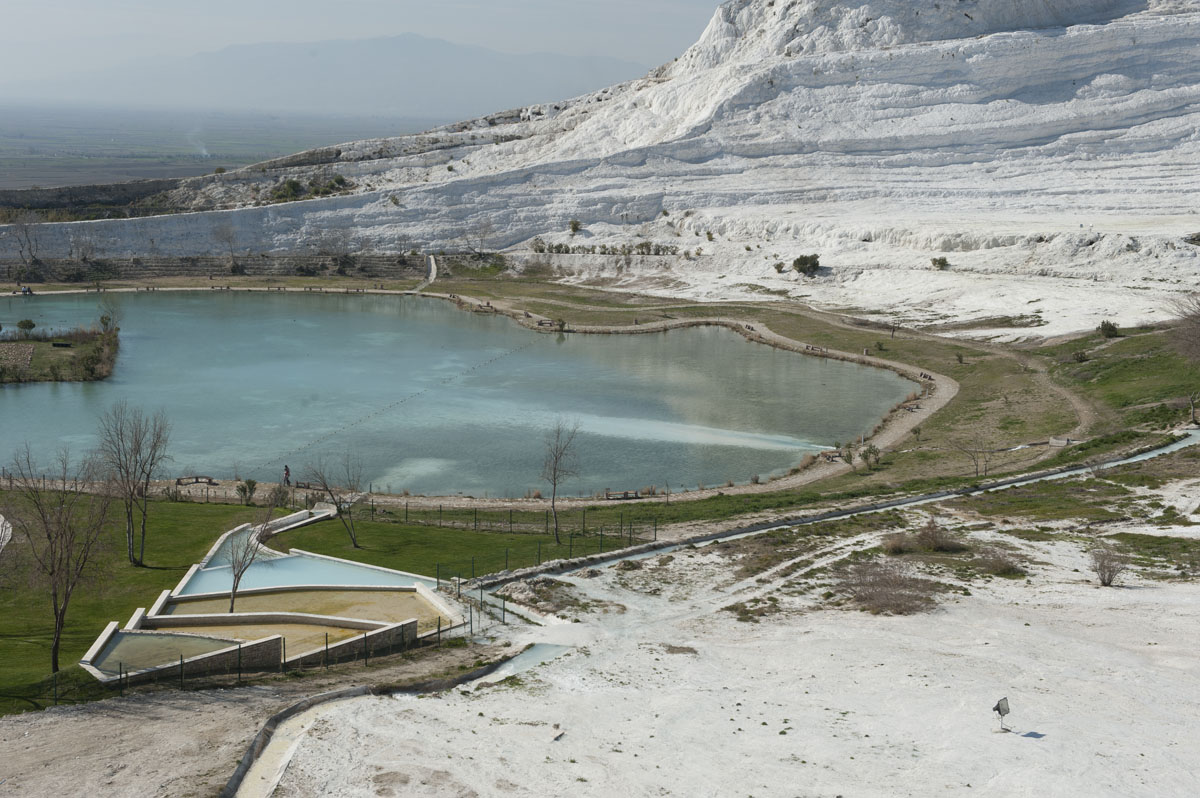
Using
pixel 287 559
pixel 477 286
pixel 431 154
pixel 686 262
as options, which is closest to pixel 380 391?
pixel 287 559

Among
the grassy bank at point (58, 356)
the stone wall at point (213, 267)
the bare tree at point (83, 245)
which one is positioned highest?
the bare tree at point (83, 245)

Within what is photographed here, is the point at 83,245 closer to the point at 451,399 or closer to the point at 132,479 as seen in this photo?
the point at 451,399

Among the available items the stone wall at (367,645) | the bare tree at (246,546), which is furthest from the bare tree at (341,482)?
the stone wall at (367,645)

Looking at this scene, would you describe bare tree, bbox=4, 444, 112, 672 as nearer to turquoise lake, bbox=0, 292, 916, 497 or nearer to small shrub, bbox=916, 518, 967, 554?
turquoise lake, bbox=0, 292, 916, 497

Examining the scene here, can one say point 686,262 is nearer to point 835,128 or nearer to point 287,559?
point 835,128

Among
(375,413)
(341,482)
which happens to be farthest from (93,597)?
(375,413)

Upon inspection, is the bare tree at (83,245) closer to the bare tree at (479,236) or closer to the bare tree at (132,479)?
the bare tree at (479,236)
